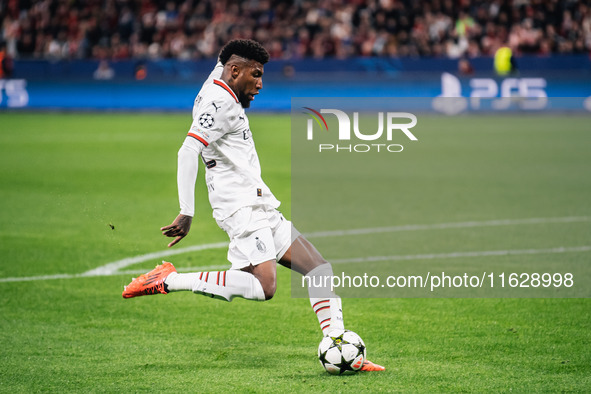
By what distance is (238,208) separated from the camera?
515 centimetres

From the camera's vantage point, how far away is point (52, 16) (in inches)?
1334

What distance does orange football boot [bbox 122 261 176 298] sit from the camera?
5.29 metres

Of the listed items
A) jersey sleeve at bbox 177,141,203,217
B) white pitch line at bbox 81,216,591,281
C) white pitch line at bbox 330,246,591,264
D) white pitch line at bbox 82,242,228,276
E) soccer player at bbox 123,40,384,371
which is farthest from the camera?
white pitch line at bbox 330,246,591,264

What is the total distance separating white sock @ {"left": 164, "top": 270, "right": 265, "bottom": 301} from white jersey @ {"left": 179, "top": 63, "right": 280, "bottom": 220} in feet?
1.19

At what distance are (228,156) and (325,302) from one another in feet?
3.51

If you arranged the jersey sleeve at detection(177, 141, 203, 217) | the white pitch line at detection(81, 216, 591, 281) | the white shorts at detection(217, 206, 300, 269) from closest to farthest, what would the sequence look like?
the jersey sleeve at detection(177, 141, 203, 217) → the white shorts at detection(217, 206, 300, 269) → the white pitch line at detection(81, 216, 591, 281)

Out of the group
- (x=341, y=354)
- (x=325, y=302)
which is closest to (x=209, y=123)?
(x=325, y=302)

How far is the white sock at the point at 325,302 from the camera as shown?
527 cm

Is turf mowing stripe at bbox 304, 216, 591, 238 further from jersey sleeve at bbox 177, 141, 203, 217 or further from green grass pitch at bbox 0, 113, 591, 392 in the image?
jersey sleeve at bbox 177, 141, 203, 217

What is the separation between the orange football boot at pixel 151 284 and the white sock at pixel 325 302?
2.90 feet

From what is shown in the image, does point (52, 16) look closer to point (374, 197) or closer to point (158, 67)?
point (158, 67)

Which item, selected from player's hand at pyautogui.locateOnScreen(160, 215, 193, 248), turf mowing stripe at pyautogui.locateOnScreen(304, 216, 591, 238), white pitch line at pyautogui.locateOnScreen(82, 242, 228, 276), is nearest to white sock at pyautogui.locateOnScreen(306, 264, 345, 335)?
player's hand at pyautogui.locateOnScreen(160, 215, 193, 248)

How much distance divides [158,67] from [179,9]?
5273 millimetres

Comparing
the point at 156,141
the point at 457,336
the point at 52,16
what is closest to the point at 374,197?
the point at 457,336
